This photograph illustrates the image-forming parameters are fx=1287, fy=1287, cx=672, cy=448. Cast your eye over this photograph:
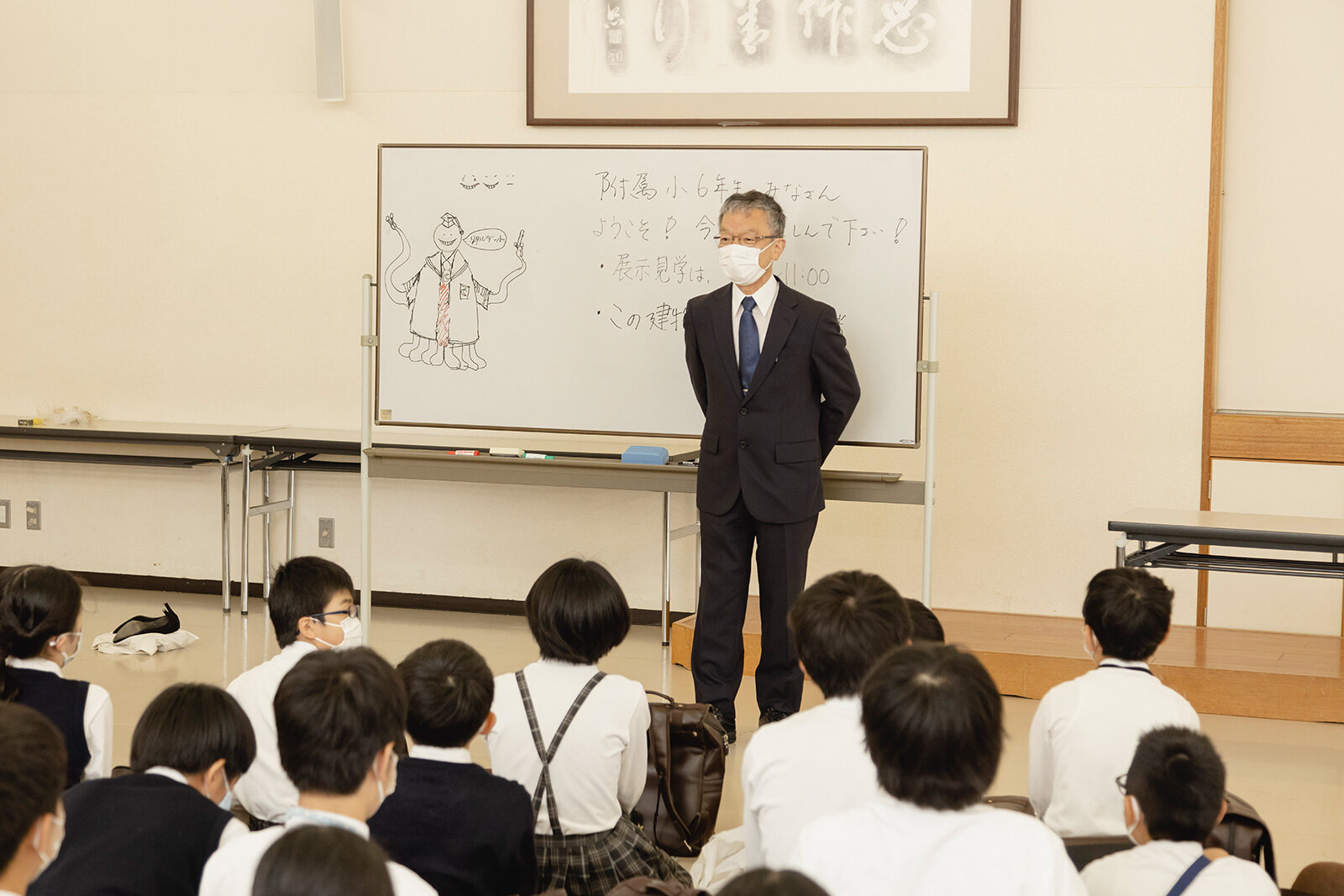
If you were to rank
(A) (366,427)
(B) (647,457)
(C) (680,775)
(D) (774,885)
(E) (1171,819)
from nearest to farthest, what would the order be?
(D) (774,885), (E) (1171,819), (C) (680,775), (B) (647,457), (A) (366,427)

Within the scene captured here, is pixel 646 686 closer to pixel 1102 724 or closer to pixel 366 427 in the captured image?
pixel 366 427

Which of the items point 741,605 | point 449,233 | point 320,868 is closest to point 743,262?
point 741,605

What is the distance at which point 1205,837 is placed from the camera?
1649 mm

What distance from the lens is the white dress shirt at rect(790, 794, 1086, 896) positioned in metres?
1.33

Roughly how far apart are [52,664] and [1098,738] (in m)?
1.86

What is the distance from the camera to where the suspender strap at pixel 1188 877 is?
153 cm

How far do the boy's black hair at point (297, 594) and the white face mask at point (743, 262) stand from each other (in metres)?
1.56

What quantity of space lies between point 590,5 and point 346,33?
1.09m

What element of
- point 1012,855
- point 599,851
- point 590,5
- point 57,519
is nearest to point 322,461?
point 57,519

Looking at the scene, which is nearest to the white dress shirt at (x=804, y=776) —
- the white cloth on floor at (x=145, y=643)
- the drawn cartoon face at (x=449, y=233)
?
the drawn cartoon face at (x=449, y=233)

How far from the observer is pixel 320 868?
1.04 m

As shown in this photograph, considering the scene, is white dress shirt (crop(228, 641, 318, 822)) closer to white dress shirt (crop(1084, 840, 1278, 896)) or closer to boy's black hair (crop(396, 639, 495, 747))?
boy's black hair (crop(396, 639, 495, 747))

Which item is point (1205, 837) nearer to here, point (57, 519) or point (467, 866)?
point (467, 866)

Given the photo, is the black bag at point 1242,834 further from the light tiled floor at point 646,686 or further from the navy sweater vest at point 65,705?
the navy sweater vest at point 65,705
